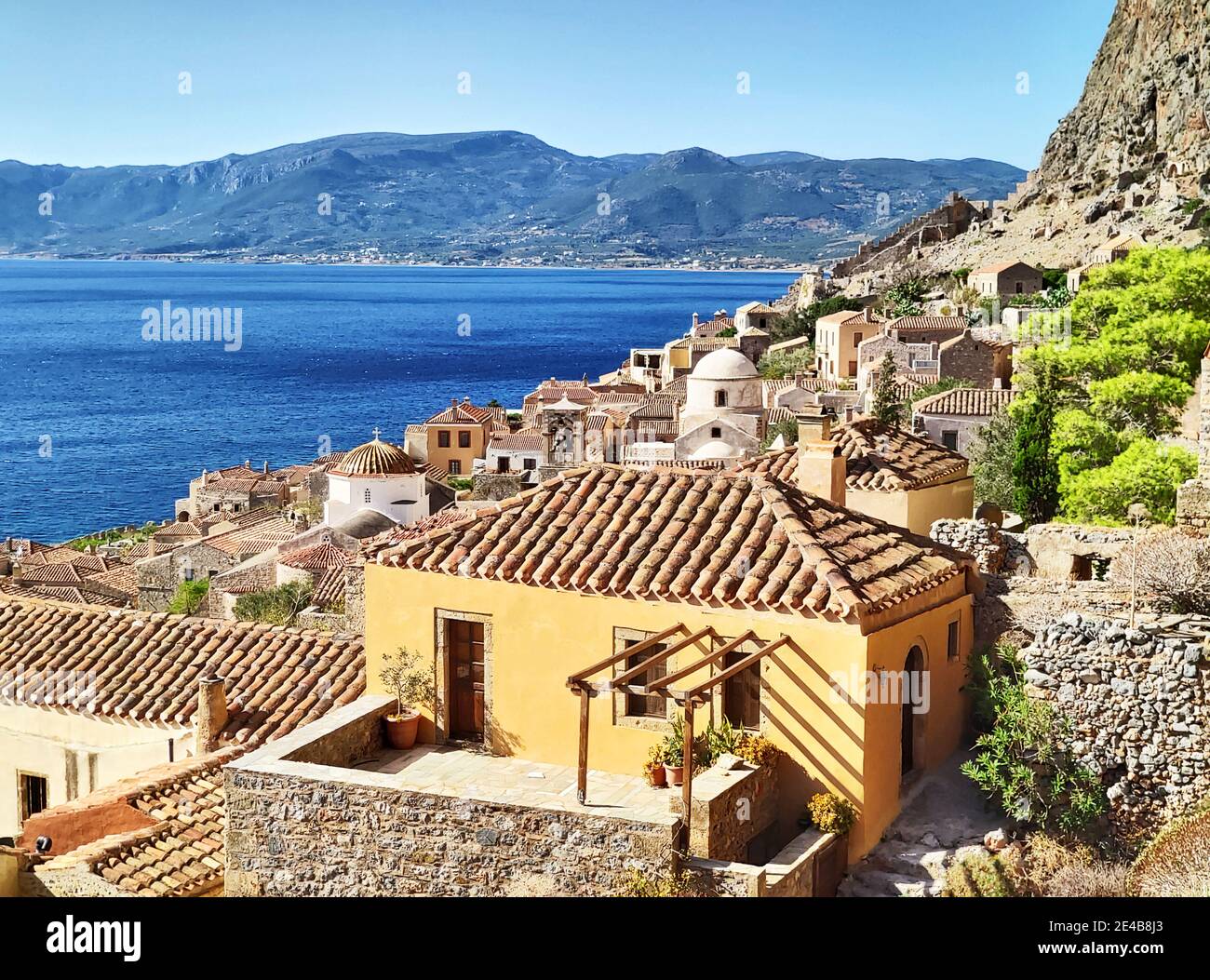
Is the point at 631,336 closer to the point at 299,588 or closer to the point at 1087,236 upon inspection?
the point at 1087,236

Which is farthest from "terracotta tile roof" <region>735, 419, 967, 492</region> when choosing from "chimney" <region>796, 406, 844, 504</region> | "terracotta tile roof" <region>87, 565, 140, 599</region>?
"terracotta tile roof" <region>87, 565, 140, 599</region>

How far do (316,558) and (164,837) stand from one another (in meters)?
24.3

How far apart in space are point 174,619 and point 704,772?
9.54 m

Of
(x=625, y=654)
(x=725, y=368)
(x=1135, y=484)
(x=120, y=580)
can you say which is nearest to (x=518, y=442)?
(x=725, y=368)

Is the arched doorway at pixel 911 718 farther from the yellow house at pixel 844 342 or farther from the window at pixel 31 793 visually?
the yellow house at pixel 844 342

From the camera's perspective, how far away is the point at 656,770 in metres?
11.3

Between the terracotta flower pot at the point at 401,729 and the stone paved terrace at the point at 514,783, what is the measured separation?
0.24ft

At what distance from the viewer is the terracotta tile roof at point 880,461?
55.8ft

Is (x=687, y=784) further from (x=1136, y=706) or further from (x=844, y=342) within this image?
(x=844, y=342)

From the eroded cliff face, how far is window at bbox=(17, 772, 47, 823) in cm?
6730

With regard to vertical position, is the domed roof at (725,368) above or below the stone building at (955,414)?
above

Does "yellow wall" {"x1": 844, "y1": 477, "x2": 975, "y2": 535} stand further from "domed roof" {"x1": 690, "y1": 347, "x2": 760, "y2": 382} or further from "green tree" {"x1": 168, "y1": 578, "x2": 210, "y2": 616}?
"domed roof" {"x1": 690, "y1": 347, "x2": 760, "y2": 382}

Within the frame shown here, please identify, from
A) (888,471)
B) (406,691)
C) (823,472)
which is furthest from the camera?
(888,471)

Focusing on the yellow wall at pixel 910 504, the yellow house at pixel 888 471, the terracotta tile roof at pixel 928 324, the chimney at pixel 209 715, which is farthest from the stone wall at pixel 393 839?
the terracotta tile roof at pixel 928 324
